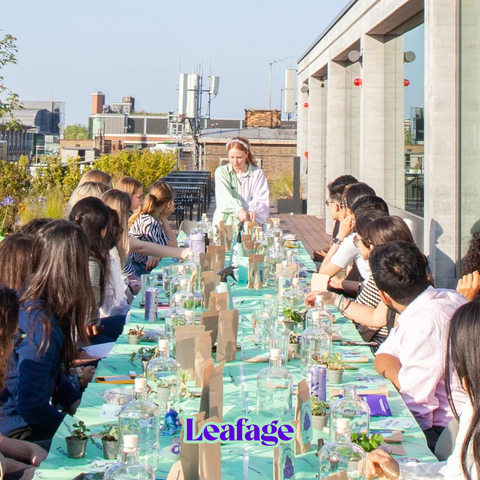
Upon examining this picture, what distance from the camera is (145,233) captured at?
741cm

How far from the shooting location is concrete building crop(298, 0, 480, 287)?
7.16m

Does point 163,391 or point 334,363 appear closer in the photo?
point 163,391

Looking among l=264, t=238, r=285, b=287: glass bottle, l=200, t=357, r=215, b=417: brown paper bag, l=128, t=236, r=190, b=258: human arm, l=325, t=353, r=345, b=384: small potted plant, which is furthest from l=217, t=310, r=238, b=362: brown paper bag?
l=128, t=236, r=190, b=258: human arm

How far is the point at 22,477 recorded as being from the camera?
2818 millimetres

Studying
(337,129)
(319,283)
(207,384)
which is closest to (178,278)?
(319,283)

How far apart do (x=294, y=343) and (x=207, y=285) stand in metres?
1.19

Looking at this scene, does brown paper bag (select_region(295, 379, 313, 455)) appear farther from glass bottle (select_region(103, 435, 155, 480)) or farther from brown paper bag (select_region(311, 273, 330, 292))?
brown paper bag (select_region(311, 273, 330, 292))

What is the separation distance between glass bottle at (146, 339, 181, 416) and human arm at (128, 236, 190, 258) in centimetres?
378

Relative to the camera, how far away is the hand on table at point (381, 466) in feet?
7.55

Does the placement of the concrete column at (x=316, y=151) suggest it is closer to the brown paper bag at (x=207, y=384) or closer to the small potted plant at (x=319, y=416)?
the small potted plant at (x=319, y=416)

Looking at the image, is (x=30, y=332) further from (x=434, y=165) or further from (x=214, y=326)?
(x=434, y=165)

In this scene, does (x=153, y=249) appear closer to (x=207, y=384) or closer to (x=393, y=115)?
(x=207, y=384)

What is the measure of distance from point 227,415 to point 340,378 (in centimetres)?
65

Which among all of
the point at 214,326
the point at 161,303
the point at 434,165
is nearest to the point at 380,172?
the point at 434,165
